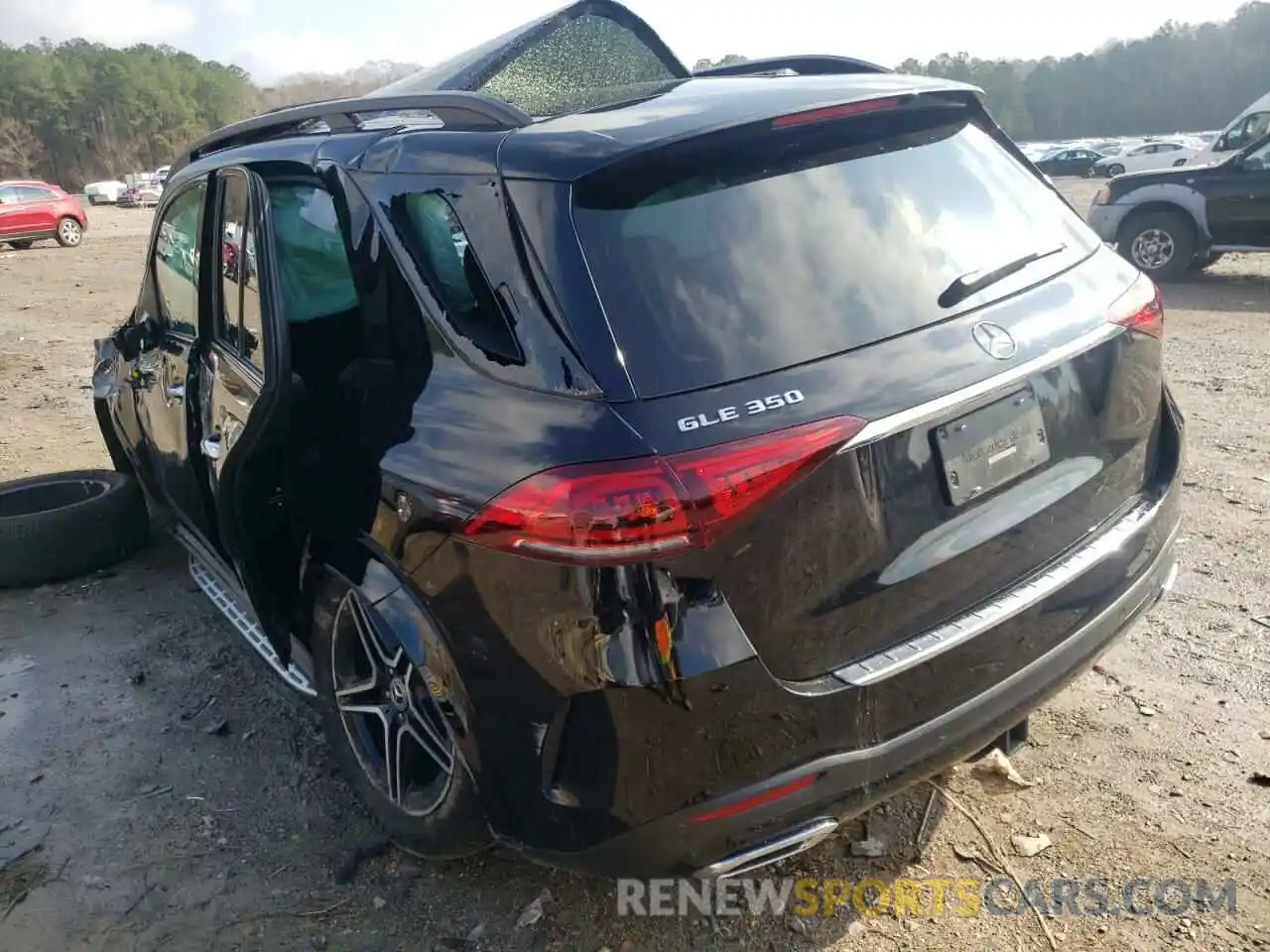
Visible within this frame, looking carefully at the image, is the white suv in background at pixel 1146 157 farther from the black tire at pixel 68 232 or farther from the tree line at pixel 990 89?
the tree line at pixel 990 89

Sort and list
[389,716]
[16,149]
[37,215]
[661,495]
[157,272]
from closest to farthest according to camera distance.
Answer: [661,495] → [389,716] → [157,272] → [37,215] → [16,149]

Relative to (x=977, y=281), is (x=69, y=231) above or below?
below

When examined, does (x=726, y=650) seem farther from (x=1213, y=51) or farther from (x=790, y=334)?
(x=1213, y=51)

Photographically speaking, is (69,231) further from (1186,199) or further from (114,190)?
(114,190)

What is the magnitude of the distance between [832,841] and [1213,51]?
122 m

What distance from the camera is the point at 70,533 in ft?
15.5

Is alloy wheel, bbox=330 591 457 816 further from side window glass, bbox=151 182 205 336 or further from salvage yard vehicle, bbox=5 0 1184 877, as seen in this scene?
side window glass, bbox=151 182 205 336

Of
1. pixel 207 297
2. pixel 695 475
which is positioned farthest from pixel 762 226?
pixel 207 297

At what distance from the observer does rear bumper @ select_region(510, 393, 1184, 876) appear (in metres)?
2.02

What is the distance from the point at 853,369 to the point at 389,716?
1568 millimetres

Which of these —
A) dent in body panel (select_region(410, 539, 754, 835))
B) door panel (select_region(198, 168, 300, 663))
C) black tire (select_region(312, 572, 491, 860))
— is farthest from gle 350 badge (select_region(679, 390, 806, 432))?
door panel (select_region(198, 168, 300, 663))

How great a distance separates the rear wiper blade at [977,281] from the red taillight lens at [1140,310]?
236 mm

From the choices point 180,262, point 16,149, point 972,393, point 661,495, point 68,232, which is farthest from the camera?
point 16,149

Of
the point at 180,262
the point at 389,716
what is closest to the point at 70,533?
the point at 180,262
